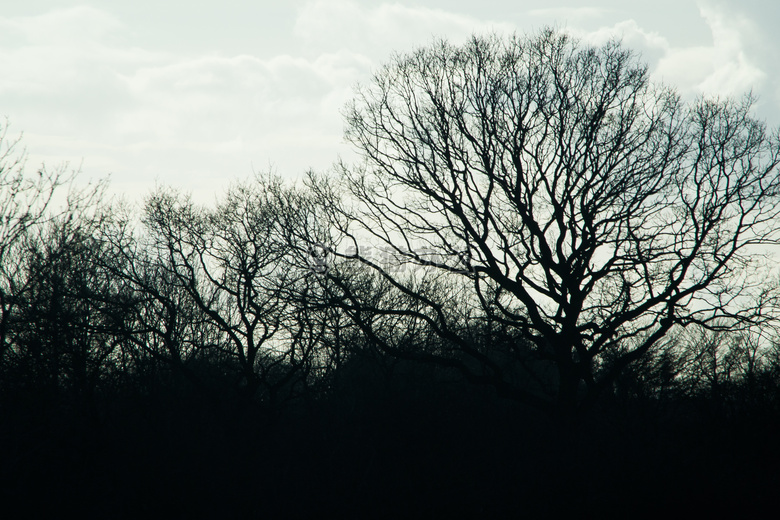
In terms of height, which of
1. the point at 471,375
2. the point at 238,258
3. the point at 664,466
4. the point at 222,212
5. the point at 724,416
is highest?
the point at 222,212

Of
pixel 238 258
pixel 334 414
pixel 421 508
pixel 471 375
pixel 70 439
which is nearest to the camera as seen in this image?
pixel 421 508

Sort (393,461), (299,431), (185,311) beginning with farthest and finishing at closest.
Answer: (185,311), (299,431), (393,461)

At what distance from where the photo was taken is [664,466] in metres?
12.2

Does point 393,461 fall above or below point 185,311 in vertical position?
below

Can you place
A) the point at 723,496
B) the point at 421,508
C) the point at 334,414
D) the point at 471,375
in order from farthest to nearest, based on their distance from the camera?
the point at 334,414
the point at 471,375
the point at 421,508
the point at 723,496

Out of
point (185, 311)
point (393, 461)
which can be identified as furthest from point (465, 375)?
point (185, 311)

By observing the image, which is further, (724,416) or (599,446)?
(724,416)

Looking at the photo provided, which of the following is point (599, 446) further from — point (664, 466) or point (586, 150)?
point (586, 150)

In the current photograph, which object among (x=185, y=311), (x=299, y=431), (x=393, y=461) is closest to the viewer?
(x=393, y=461)

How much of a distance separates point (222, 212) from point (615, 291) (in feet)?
46.3

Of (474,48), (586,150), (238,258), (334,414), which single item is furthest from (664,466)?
(238,258)

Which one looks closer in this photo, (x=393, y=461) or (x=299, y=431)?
(x=393, y=461)

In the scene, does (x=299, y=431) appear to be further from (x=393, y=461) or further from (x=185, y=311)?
(x=185, y=311)

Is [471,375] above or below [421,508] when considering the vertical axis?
above
